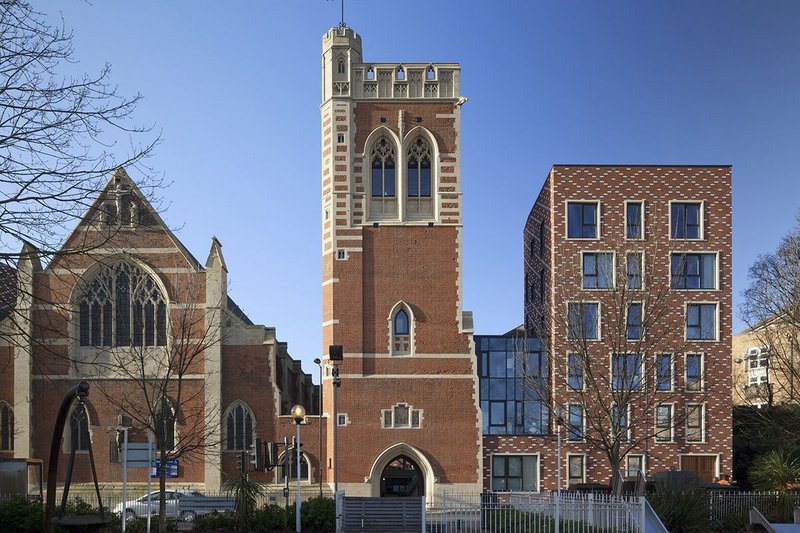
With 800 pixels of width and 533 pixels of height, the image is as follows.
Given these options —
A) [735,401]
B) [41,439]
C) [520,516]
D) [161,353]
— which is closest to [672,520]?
[520,516]

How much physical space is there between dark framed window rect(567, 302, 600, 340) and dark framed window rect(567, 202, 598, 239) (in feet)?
12.2

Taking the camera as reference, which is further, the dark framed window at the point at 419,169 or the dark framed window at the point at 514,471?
the dark framed window at the point at 514,471

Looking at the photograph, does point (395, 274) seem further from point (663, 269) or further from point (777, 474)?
point (777, 474)

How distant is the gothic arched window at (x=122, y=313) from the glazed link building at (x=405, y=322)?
10 cm

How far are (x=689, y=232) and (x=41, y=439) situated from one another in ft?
Result: 106

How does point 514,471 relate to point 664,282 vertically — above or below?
below

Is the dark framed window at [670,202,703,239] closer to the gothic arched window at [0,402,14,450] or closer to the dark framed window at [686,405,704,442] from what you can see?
the dark framed window at [686,405,704,442]

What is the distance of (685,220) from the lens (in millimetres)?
49062

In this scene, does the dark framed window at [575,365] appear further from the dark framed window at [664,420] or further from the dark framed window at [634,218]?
the dark framed window at [634,218]

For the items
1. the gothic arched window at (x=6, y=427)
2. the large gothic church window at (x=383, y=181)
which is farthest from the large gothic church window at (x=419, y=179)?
the gothic arched window at (x=6, y=427)

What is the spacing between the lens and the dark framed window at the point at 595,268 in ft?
152

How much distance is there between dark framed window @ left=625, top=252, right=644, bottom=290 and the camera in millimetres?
40406

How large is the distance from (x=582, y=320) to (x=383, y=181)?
507 inches

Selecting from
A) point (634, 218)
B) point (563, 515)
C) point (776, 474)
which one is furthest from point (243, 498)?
point (634, 218)
